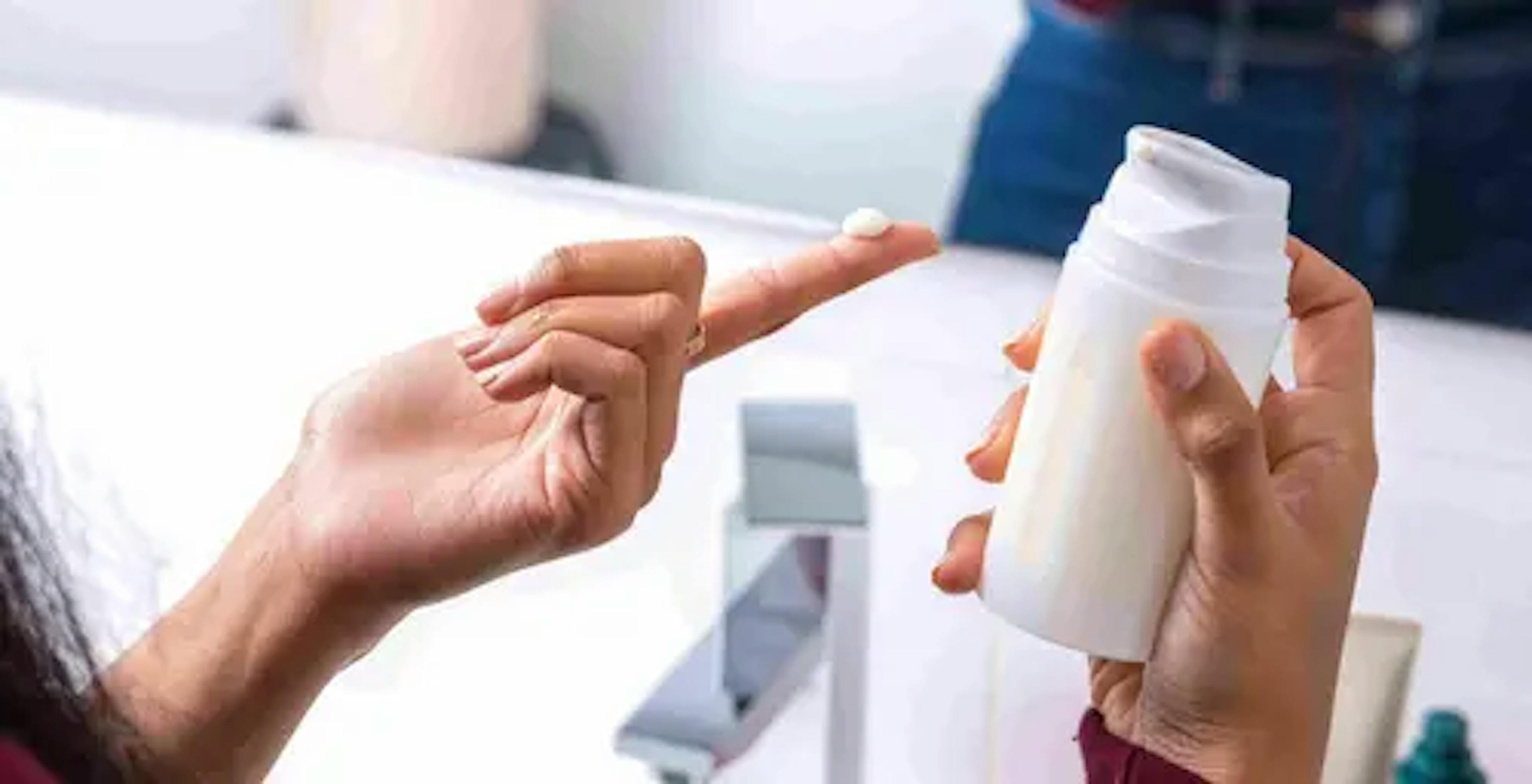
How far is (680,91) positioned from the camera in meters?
0.78

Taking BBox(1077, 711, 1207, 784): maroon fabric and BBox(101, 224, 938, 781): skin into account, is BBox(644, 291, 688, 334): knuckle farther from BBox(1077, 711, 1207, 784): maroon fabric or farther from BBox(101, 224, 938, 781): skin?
BBox(1077, 711, 1207, 784): maroon fabric

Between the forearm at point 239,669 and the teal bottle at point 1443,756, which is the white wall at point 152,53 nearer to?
the forearm at point 239,669

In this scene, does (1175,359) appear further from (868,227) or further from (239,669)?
(239,669)

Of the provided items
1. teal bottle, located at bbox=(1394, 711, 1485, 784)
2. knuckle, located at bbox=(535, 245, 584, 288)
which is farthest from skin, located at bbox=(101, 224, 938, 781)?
teal bottle, located at bbox=(1394, 711, 1485, 784)

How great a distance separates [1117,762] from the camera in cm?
52

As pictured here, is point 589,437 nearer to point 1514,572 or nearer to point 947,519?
point 947,519

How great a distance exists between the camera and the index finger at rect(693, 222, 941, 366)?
0.56 meters

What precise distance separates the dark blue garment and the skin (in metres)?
0.18

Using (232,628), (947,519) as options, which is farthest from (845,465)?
(232,628)

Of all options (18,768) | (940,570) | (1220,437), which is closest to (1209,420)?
(1220,437)

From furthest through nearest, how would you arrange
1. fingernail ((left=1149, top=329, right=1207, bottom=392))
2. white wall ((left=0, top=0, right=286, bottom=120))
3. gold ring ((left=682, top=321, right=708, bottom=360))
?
1. white wall ((left=0, top=0, right=286, bottom=120))
2. gold ring ((left=682, top=321, right=708, bottom=360))
3. fingernail ((left=1149, top=329, right=1207, bottom=392))

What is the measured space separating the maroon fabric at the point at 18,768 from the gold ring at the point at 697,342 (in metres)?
0.21

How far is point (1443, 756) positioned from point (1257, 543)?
214mm

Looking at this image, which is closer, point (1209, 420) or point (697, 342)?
point (1209, 420)
